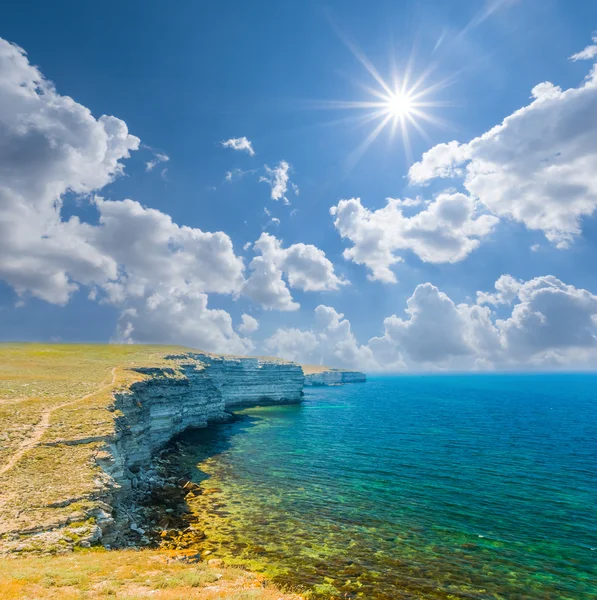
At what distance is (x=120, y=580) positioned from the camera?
17.1 meters

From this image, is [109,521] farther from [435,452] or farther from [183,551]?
[435,452]

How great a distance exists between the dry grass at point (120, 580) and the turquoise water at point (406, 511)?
6.41m

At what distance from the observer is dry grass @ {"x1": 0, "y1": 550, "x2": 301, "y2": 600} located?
598 inches

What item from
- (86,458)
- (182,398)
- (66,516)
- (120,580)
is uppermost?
(86,458)

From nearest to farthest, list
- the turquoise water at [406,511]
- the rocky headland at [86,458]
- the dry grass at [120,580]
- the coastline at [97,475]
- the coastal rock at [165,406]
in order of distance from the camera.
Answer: the dry grass at [120,580]
the coastline at [97,475]
the rocky headland at [86,458]
the turquoise water at [406,511]
the coastal rock at [165,406]

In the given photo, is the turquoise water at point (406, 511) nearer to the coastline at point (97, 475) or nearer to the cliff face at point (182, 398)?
the coastline at point (97, 475)

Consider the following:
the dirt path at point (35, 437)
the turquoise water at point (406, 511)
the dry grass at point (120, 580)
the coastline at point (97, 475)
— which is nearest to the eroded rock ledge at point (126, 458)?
the coastline at point (97, 475)

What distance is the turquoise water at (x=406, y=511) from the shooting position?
941 inches

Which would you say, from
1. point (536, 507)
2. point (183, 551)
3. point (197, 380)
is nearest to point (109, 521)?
point (183, 551)

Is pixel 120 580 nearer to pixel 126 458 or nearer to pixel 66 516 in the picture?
pixel 66 516

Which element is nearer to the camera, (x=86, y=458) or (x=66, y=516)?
(x=66, y=516)

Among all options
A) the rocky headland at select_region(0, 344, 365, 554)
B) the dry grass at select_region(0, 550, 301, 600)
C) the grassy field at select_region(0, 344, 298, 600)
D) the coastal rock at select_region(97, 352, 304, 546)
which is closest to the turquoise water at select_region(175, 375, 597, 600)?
the rocky headland at select_region(0, 344, 365, 554)

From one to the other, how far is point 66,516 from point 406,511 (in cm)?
2939

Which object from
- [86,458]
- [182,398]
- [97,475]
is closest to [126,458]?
[86,458]
